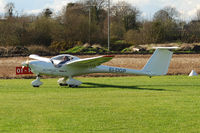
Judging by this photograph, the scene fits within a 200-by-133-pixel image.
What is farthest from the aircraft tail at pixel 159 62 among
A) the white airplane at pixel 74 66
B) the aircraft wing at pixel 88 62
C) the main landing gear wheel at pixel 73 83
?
the main landing gear wheel at pixel 73 83

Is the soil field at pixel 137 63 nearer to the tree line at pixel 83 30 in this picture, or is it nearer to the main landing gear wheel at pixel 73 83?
the main landing gear wheel at pixel 73 83

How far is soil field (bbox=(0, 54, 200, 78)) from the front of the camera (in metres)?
28.7

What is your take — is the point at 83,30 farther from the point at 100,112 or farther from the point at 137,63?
the point at 100,112

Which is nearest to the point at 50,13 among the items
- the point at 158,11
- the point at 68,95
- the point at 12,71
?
the point at 158,11

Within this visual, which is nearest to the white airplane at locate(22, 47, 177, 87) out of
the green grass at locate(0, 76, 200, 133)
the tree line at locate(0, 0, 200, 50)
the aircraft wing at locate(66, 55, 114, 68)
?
the aircraft wing at locate(66, 55, 114, 68)

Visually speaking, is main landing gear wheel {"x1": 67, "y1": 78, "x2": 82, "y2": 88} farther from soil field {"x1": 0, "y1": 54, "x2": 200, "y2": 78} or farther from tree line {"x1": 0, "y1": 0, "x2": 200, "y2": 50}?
tree line {"x1": 0, "y1": 0, "x2": 200, "y2": 50}

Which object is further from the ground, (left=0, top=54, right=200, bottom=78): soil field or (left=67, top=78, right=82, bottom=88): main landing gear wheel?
(left=0, top=54, right=200, bottom=78): soil field

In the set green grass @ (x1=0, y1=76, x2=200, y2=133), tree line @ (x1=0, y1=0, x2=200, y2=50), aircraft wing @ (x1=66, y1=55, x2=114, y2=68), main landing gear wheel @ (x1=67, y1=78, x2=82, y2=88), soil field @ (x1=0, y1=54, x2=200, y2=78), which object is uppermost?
tree line @ (x1=0, y1=0, x2=200, y2=50)

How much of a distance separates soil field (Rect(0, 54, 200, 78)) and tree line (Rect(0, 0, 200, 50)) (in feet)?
56.7

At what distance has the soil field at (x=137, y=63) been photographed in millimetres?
28711

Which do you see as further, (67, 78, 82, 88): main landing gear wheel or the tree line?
the tree line

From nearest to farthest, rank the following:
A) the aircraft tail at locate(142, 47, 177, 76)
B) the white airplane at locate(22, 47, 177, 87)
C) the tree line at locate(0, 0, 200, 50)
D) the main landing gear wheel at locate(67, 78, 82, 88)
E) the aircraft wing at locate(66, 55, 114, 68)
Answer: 1. the aircraft wing at locate(66, 55, 114, 68)
2. the main landing gear wheel at locate(67, 78, 82, 88)
3. the white airplane at locate(22, 47, 177, 87)
4. the aircraft tail at locate(142, 47, 177, 76)
5. the tree line at locate(0, 0, 200, 50)

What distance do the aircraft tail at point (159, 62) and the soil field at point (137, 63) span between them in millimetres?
7418

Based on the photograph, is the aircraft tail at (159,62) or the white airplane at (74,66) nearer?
the white airplane at (74,66)
